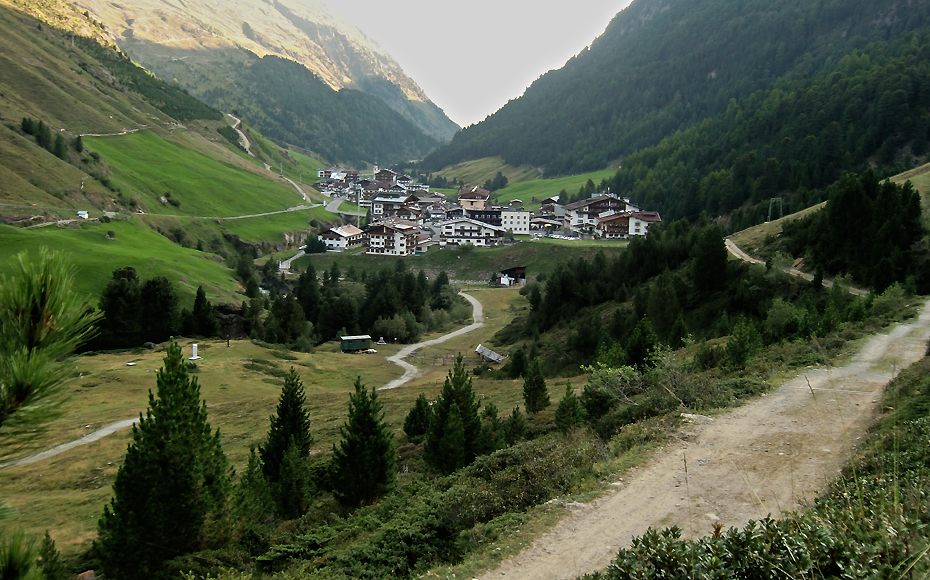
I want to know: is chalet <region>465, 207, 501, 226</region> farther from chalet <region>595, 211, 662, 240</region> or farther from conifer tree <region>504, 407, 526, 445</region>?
conifer tree <region>504, 407, 526, 445</region>

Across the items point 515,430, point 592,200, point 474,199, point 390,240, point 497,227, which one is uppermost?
point 474,199

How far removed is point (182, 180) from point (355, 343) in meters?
92.2

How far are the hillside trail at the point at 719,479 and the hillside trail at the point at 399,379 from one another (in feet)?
27.5

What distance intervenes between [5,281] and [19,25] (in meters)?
204

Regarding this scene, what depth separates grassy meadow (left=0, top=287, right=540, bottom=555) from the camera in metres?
24.7

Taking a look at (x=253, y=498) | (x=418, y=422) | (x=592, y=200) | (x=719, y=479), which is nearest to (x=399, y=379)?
(x=418, y=422)

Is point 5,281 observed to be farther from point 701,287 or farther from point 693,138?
point 693,138

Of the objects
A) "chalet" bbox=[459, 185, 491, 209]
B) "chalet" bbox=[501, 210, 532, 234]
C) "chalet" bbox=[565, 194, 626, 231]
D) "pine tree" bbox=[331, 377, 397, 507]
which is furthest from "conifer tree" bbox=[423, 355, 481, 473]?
"chalet" bbox=[459, 185, 491, 209]

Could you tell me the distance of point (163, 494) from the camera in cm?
1596

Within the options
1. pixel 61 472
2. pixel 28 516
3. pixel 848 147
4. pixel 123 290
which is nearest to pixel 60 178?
pixel 123 290

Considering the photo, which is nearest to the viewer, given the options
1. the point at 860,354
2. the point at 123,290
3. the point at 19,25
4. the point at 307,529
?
the point at 307,529

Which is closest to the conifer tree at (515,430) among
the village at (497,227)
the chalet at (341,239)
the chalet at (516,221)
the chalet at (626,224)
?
the village at (497,227)

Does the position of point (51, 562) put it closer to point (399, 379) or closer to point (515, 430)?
point (515, 430)

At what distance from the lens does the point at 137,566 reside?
1586 centimetres
